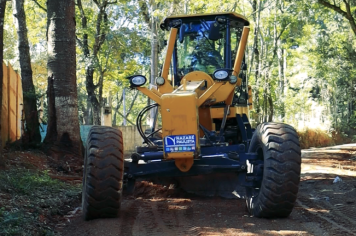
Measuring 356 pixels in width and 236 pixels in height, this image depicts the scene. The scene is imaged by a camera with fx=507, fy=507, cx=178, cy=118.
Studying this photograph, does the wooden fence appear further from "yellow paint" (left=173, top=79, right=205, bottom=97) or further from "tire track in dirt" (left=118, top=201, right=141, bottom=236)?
"yellow paint" (left=173, top=79, right=205, bottom=97)

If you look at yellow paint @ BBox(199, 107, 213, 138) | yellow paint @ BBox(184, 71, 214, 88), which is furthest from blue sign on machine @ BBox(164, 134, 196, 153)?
yellow paint @ BBox(184, 71, 214, 88)

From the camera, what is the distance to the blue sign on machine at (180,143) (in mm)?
7328

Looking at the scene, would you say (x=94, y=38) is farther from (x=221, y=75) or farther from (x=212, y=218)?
(x=212, y=218)

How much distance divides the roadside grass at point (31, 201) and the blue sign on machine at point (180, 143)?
1990 millimetres

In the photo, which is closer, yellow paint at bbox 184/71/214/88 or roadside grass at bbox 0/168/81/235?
roadside grass at bbox 0/168/81/235

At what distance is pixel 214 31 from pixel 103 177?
438 cm

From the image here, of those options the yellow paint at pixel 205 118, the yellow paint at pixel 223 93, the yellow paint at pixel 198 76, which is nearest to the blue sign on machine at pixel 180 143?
the yellow paint at pixel 223 93

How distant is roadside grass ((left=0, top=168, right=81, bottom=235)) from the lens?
654 cm

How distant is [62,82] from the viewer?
44.8 feet

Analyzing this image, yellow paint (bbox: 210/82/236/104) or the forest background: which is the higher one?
the forest background

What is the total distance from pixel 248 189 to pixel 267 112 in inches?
979

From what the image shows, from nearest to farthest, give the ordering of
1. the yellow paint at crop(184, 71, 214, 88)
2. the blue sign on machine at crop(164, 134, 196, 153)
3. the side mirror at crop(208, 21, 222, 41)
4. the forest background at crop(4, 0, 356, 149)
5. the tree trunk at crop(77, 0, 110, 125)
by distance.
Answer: the blue sign on machine at crop(164, 134, 196, 153), the yellow paint at crop(184, 71, 214, 88), the side mirror at crop(208, 21, 222, 41), the forest background at crop(4, 0, 356, 149), the tree trunk at crop(77, 0, 110, 125)

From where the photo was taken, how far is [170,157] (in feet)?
24.3

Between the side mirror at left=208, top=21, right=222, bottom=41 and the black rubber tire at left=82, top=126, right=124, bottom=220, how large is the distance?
3.75 meters
